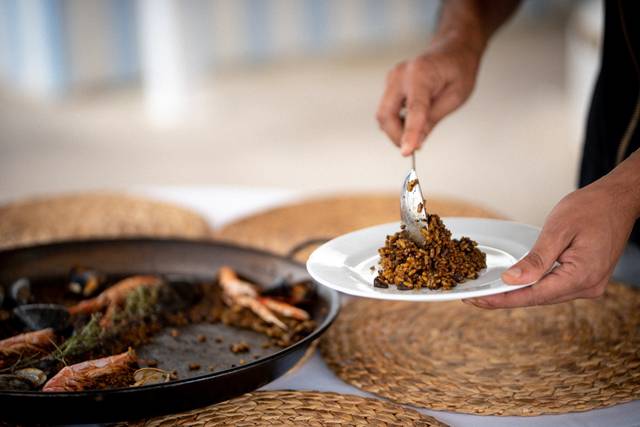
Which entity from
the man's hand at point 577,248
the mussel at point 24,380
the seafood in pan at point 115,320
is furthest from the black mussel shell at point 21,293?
the man's hand at point 577,248

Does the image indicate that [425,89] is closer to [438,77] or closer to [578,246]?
[438,77]

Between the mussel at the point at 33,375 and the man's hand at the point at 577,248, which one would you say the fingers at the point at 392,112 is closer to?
the man's hand at the point at 577,248

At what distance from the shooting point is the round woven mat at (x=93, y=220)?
204 centimetres

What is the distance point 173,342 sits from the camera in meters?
1.38

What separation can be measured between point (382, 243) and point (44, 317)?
609 millimetres

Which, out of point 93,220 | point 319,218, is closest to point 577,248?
point 319,218

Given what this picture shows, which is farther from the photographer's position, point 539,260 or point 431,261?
point 431,261

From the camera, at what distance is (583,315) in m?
1.50

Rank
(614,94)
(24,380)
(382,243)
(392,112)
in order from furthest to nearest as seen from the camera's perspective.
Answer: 1. (614,94)
2. (392,112)
3. (382,243)
4. (24,380)

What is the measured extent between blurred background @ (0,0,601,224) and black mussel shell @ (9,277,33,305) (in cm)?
290

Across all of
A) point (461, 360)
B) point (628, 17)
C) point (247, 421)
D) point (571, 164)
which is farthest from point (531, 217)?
point (247, 421)

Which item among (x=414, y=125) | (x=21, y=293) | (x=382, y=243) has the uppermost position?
(x=414, y=125)

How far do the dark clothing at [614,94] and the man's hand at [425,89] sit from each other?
0.28m

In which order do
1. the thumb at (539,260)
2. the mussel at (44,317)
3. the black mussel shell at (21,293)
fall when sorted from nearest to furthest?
1. the thumb at (539,260)
2. the mussel at (44,317)
3. the black mussel shell at (21,293)
